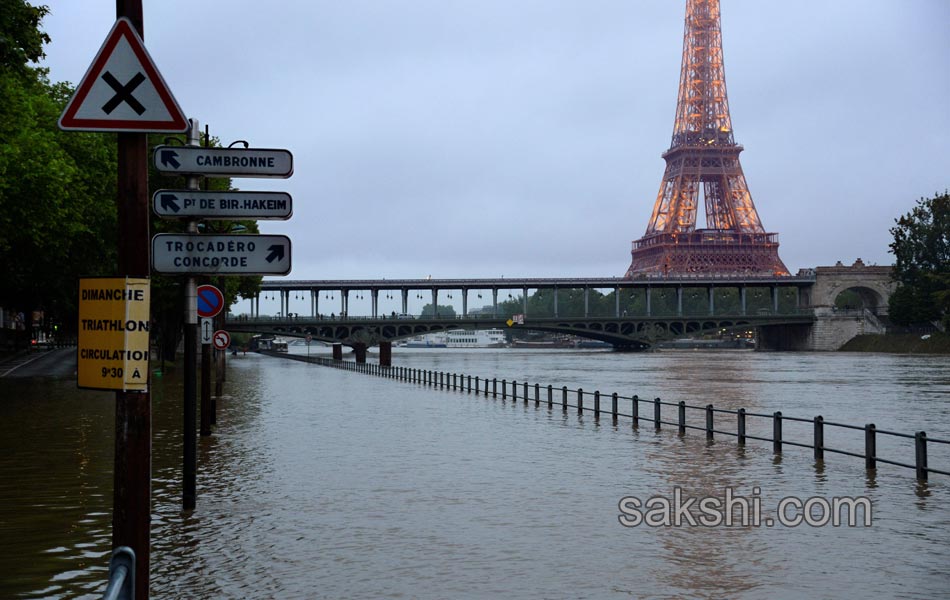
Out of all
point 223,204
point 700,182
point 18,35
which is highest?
point 700,182

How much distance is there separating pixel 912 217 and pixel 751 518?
118 meters

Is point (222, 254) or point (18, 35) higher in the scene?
point (18, 35)

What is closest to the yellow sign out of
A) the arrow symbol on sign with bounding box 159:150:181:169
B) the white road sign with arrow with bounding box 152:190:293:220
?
the white road sign with arrow with bounding box 152:190:293:220

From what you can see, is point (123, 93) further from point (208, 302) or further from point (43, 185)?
point (43, 185)

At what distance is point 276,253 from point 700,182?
165039mm

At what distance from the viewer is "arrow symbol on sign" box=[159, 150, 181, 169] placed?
1248cm

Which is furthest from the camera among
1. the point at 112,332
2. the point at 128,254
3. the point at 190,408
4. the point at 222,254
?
the point at 190,408

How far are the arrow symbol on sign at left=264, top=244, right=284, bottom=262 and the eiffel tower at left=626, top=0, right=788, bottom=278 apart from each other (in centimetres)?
15413

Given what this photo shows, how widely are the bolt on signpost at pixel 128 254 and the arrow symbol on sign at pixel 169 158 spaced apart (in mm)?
5464

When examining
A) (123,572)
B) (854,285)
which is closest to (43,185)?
(123,572)

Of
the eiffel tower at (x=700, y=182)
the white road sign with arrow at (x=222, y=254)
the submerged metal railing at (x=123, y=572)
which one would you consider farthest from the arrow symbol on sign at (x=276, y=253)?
the eiffel tower at (x=700, y=182)

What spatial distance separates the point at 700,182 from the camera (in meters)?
169

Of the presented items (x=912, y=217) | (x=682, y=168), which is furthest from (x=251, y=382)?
(x=682, y=168)

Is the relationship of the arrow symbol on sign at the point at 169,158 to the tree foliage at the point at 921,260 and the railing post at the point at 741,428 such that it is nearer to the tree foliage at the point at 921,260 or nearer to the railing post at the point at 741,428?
the railing post at the point at 741,428
